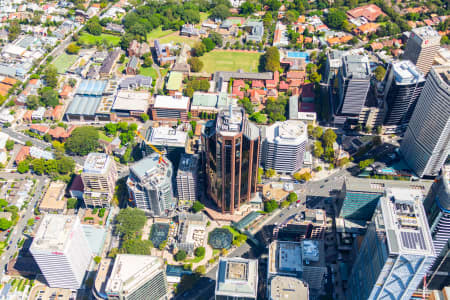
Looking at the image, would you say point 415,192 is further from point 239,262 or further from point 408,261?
point 239,262

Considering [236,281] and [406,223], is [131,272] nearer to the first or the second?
[236,281]

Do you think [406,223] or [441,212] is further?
[441,212]

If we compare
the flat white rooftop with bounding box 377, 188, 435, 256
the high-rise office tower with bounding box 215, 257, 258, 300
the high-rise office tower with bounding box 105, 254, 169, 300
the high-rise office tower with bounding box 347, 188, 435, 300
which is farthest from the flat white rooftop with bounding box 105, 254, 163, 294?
the flat white rooftop with bounding box 377, 188, 435, 256

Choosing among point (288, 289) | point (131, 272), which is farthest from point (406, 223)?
point (131, 272)

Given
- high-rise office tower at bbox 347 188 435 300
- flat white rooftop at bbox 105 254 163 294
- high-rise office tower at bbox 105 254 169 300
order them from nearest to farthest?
high-rise office tower at bbox 347 188 435 300, high-rise office tower at bbox 105 254 169 300, flat white rooftop at bbox 105 254 163 294

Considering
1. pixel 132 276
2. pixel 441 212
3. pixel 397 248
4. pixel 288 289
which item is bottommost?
pixel 132 276

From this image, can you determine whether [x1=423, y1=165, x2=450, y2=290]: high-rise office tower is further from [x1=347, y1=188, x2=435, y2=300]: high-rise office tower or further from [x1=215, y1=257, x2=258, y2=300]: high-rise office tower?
[x1=215, y1=257, x2=258, y2=300]: high-rise office tower

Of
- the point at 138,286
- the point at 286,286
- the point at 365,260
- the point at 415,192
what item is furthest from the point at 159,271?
the point at 415,192
